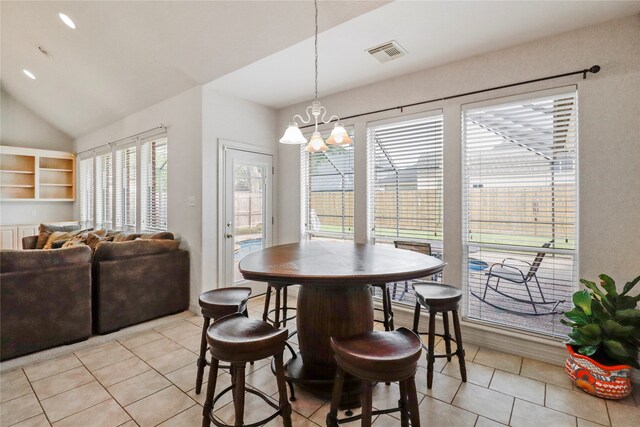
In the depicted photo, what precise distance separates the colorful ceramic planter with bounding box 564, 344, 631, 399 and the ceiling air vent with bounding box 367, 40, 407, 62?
282 centimetres

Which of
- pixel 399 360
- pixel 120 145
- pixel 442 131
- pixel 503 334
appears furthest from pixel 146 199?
pixel 503 334

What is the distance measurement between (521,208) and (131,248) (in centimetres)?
395

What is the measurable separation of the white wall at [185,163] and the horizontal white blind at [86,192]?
2996mm

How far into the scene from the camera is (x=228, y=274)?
3973mm

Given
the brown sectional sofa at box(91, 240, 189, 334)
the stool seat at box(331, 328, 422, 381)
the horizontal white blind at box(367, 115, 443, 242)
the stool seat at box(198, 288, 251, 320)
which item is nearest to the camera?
the stool seat at box(331, 328, 422, 381)

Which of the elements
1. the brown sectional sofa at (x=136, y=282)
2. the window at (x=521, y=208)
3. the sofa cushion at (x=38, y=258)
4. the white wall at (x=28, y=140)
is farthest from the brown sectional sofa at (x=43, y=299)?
the white wall at (x=28, y=140)

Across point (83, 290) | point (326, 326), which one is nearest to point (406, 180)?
point (326, 326)

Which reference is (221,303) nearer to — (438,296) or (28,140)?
(438,296)

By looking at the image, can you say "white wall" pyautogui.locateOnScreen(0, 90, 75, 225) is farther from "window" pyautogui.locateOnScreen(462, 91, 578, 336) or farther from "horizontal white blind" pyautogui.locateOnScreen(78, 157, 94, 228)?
"window" pyautogui.locateOnScreen(462, 91, 578, 336)

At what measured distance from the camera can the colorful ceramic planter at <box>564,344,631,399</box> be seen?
2.05 metres

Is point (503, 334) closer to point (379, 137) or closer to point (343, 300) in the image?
point (343, 300)

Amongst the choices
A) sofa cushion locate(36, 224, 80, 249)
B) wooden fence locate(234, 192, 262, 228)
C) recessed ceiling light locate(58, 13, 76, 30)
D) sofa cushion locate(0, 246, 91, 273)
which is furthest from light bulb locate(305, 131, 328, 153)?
sofa cushion locate(36, 224, 80, 249)

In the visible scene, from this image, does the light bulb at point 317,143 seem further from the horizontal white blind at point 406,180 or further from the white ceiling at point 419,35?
the horizontal white blind at point 406,180

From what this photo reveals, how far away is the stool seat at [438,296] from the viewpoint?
219 centimetres
